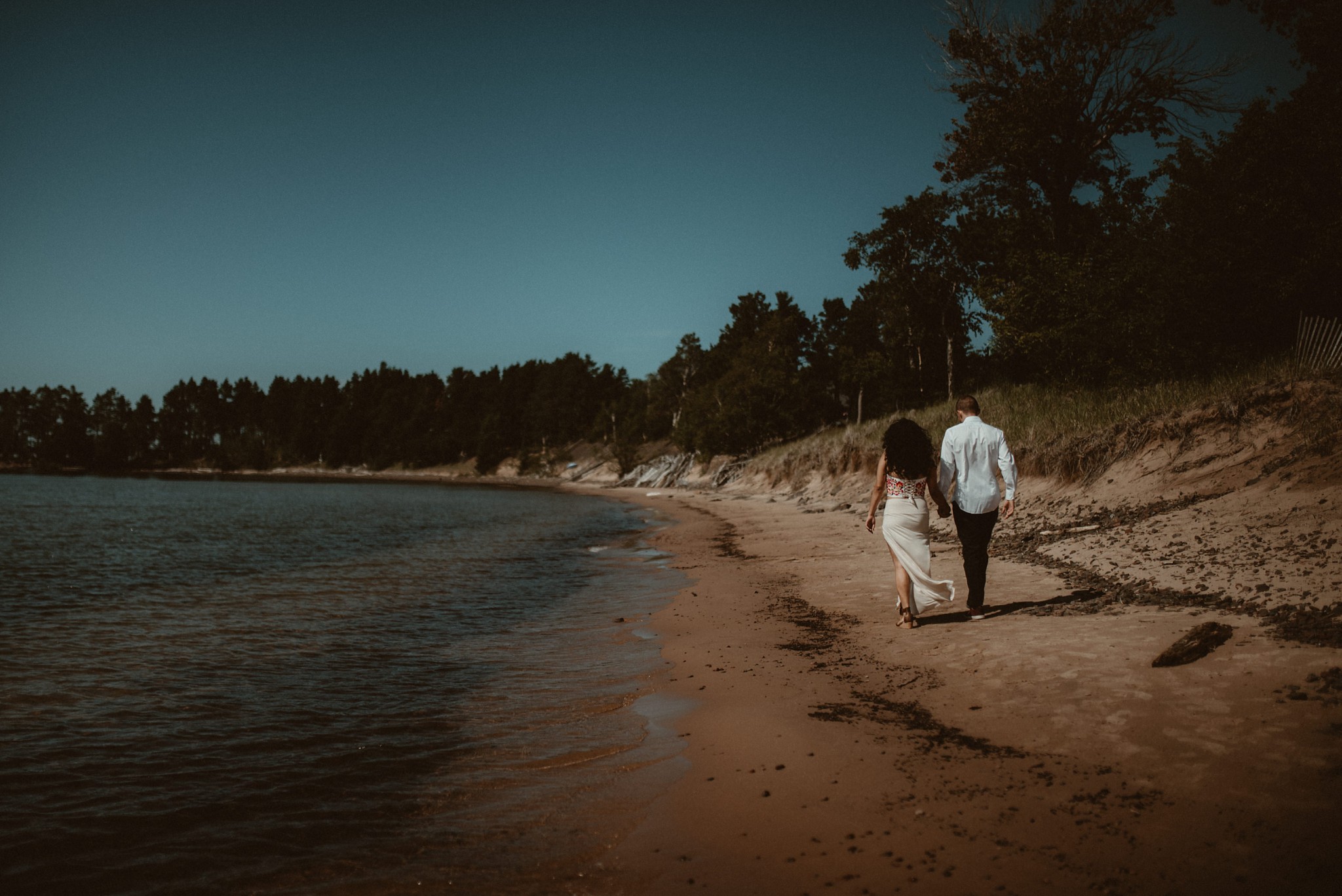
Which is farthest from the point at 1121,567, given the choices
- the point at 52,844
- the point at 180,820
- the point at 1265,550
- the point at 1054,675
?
the point at 52,844

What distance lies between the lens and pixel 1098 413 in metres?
16.6

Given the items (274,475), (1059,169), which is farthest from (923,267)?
(274,475)

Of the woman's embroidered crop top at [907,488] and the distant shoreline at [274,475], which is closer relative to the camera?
the woman's embroidered crop top at [907,488]

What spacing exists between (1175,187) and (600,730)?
20.4m

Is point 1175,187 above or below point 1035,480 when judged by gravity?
above


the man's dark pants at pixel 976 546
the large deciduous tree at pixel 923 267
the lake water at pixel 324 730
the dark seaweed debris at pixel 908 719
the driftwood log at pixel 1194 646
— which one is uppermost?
the large deciduous tree at pixel 923 267

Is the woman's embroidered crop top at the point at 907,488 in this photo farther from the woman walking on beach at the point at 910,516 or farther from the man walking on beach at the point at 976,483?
the man walking on beach at the point at 976,483

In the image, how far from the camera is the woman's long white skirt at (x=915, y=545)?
25.7ft

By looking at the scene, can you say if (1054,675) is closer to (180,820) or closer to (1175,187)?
(180,820)

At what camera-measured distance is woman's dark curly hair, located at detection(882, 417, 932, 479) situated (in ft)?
25.8

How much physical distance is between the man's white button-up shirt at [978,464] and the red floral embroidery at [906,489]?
37cm

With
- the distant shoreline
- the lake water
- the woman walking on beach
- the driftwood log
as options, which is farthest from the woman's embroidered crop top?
the distant shoreline

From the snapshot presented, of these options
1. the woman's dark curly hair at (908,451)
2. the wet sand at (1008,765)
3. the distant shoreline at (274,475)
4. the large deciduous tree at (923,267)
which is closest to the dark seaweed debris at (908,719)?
the wet sand at (1008,765)

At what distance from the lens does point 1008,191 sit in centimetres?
2619
